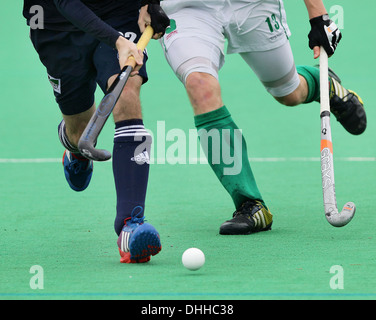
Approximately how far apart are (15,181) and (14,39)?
22.1ft

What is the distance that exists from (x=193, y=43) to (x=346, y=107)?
165cm

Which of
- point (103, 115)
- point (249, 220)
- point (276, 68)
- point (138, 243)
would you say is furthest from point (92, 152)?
point (276, 68)

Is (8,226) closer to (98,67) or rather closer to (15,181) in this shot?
(98,67)

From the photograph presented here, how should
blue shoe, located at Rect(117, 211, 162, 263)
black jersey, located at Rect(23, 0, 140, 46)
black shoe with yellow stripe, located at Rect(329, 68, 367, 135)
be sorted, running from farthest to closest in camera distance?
1. black shoe with yellow stripe, located at Rect(329, 68, 367, 135)
2. black jersey, located at Rect(23, 0, 140, 46)
3. blue shoe, located at Rect(117, 211, 162, 263)

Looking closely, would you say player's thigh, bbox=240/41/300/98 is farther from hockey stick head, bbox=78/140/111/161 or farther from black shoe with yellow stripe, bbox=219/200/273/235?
hockey stick head, bbox=78/140/111/161

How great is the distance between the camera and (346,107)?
6.66 m

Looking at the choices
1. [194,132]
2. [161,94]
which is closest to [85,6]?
[194,132]

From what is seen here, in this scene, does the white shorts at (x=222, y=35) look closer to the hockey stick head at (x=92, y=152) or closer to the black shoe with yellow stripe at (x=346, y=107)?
the black shoe with yellow stripe at (x=346, y=107)

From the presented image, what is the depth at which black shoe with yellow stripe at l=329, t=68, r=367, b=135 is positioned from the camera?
6566 mm

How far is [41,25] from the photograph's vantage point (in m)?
5.13

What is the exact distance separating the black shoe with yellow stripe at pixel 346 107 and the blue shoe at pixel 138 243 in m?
2.49

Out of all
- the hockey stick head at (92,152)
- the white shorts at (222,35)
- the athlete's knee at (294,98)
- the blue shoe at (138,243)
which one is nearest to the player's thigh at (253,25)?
the white shorts at (222,35)

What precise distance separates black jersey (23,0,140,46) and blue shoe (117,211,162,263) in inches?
33.1

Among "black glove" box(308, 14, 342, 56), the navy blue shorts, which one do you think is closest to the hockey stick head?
the navy blue shorts
